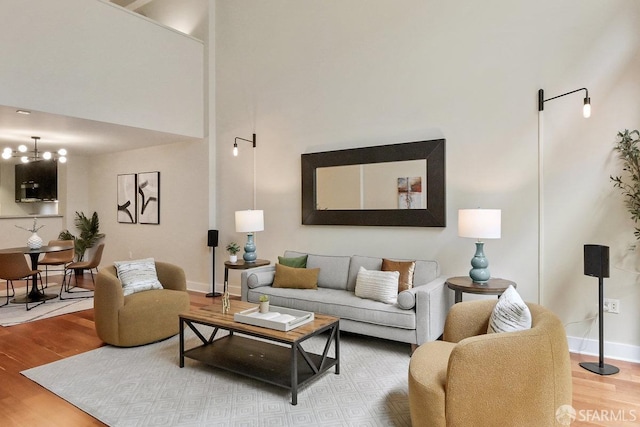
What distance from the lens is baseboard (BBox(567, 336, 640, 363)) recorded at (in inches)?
131

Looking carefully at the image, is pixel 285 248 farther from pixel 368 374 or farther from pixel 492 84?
pixel 492 84

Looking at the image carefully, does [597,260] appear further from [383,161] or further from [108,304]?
[108,304]

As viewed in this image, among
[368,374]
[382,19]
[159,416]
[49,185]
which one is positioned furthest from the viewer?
[49,185]

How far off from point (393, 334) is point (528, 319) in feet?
4.90

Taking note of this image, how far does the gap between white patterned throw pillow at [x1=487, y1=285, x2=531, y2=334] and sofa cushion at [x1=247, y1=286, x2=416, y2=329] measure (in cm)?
110

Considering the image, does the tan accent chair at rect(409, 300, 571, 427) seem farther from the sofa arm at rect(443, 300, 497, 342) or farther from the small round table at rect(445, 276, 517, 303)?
the small round table at rect(445, 276, 517, 303)

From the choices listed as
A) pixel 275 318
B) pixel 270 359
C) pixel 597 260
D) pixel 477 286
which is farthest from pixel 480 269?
pixel 270 359

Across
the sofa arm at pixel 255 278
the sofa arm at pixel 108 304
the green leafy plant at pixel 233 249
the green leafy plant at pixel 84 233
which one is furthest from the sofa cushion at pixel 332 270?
the green leafy plant at pixel 84 233

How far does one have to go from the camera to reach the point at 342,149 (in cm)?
496

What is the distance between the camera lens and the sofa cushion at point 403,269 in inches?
153

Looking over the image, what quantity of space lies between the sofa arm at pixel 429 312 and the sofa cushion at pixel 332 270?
43.9 inches

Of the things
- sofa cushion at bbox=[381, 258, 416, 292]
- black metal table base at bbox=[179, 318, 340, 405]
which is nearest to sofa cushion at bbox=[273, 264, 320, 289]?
sofa cushion at bbox=[381, 258, 416, 292]

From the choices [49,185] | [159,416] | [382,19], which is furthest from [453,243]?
[49,185]

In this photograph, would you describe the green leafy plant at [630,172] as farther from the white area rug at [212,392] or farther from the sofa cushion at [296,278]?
the sofa cushion at [296,278]
